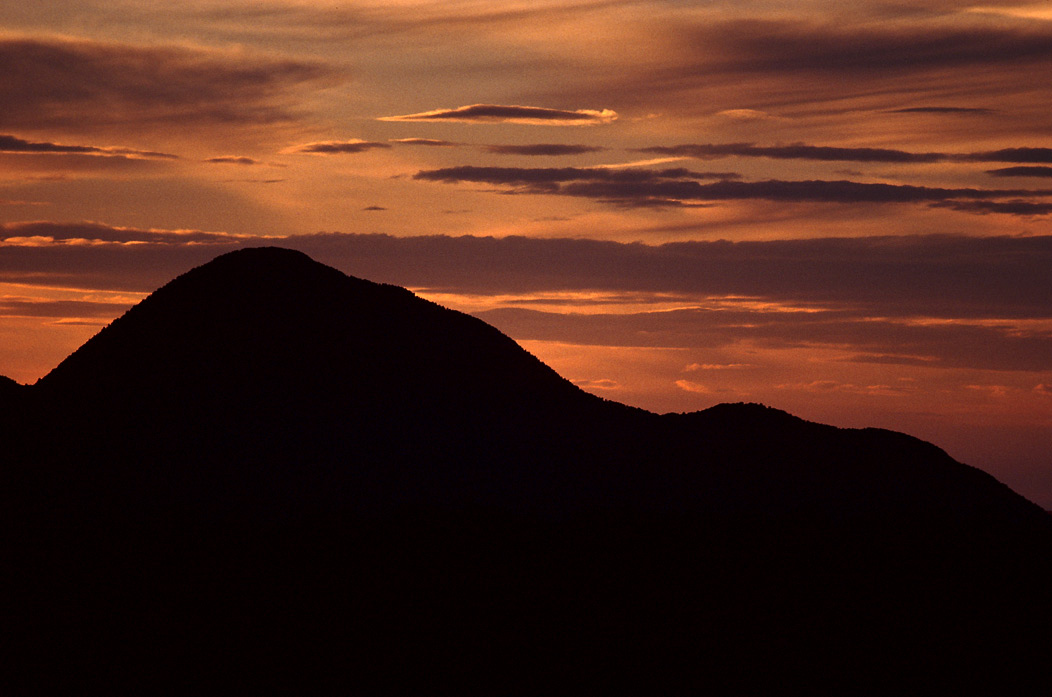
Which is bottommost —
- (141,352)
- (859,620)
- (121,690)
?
(121,690)

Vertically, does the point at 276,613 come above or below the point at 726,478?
below

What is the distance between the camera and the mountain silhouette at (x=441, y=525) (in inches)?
1485

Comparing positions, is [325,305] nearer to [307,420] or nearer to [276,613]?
[307,420]

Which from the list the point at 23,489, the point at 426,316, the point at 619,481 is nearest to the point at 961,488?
the point at 619,481

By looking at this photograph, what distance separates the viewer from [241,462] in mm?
43219

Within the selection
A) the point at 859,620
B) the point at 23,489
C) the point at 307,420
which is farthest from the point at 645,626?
the point at 23,489

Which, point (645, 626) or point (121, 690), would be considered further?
point (645, 626)

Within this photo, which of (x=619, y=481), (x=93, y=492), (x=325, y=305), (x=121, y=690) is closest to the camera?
(x=121, y=690)

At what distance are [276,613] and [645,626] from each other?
11059 millimetres

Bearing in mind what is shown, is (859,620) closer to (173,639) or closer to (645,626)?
(645,626)

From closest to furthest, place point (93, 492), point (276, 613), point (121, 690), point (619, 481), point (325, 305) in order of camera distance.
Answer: point (121, 690)
point (276, 613)
point (93, 492)
point (619, 481)
point (325, 305)

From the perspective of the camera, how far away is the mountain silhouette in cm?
3772

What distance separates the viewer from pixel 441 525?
42281 millimetres

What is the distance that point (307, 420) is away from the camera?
4481cm
